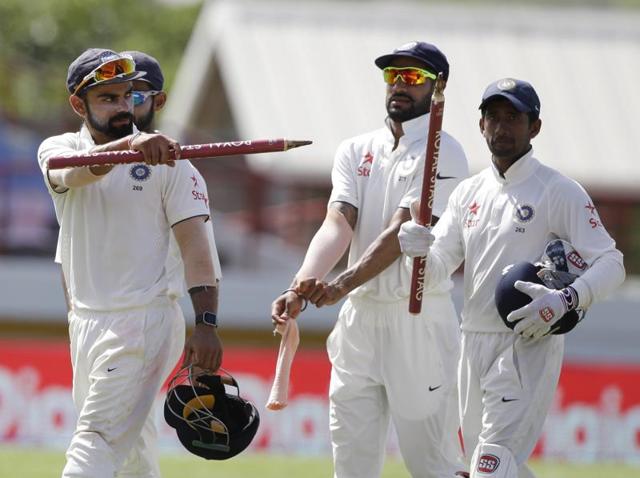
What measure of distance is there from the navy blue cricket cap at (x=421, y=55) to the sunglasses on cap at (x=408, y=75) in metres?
0.04

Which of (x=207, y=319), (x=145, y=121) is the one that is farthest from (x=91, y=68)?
(x=207, y=319)

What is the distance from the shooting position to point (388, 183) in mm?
8453

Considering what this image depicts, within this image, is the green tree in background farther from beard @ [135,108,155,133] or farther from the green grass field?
beard @ [135,108,155,133]

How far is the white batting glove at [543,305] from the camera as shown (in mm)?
7418

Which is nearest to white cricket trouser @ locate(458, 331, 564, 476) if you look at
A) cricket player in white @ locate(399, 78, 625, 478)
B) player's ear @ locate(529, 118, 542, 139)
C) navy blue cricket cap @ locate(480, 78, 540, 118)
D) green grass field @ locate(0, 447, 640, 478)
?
cricket player in white @ locate(399, 78, 625, 478)

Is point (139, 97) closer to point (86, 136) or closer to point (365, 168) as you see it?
point (86, 136)

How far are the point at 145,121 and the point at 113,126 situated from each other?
21.3 inches

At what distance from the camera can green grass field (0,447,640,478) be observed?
12781mm

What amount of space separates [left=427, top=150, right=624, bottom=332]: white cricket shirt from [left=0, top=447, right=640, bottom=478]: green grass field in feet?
16.9

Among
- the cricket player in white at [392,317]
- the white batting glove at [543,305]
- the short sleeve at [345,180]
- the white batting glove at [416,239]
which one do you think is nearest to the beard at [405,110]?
the cricket player in white at [392,317]

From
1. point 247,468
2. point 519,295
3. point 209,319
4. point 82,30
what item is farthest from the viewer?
point 82,30

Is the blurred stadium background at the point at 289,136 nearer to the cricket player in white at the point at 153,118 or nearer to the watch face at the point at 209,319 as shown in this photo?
the cricket player in white at the point at 153,118

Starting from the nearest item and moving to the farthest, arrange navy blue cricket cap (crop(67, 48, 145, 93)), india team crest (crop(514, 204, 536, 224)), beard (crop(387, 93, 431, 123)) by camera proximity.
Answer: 1. navy blue cricket cap (crop(67, 48, 145, 93))
2. india team crest (crop(514, 204, 536, 224))
3. beard (crop(387, 93, 431, 123))

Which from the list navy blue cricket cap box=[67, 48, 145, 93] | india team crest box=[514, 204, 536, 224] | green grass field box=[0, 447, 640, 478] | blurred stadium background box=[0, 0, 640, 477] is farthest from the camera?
blurred stadium background box=[0, 0, 640, 477]
